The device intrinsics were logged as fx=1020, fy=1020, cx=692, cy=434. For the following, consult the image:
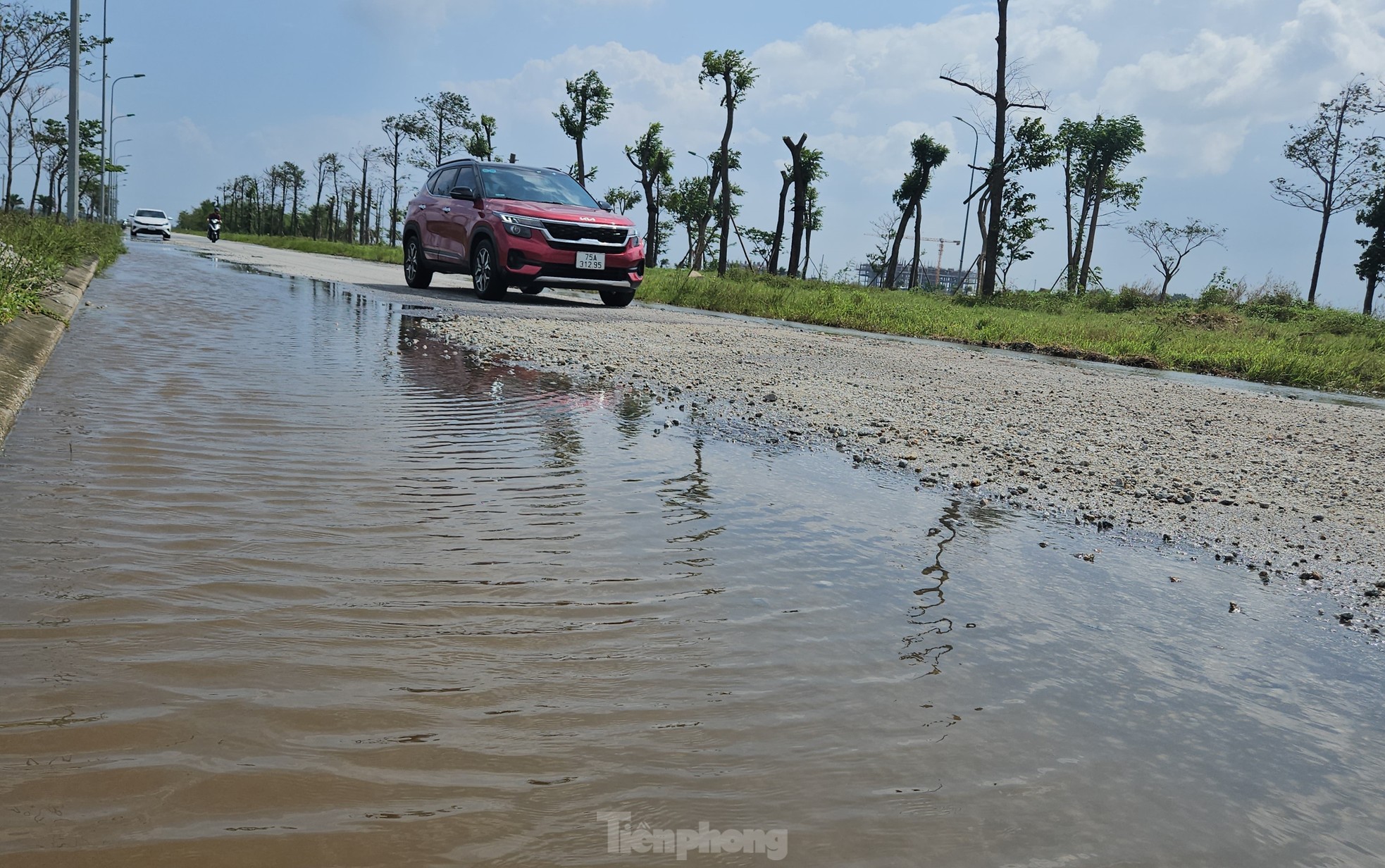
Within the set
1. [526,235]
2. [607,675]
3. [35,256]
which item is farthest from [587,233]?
[607,675]

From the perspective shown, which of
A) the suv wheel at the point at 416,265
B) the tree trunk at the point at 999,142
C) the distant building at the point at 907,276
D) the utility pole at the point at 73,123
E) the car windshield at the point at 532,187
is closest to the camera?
the car windshield at the point at 532,187

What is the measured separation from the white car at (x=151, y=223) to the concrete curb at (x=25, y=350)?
36.3 meters

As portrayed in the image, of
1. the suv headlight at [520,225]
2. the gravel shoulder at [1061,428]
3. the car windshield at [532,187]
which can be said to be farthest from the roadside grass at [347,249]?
the gravel shoulder at [1061,428]

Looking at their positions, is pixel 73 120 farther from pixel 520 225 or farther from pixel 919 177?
pixel 919 177

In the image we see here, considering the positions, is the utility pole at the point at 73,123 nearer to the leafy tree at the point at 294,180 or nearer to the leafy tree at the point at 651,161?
the leafy tree at the point at 651,161

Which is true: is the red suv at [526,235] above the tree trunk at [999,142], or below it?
below

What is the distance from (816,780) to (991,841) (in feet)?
1.00

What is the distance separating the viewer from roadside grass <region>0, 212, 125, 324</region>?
6648mm

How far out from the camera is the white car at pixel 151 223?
4034 cm

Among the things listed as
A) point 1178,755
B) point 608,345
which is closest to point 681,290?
point 608,345

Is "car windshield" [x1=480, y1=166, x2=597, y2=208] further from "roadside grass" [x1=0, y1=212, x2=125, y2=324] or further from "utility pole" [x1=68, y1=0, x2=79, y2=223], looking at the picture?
"utility pole" [x1=68, y1=0, x2=79, y2=223]

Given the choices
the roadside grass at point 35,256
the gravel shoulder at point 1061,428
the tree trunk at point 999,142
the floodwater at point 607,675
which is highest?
the tree trunk at point 999,142

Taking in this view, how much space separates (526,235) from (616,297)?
1.85m

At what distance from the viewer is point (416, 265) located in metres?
15.0
